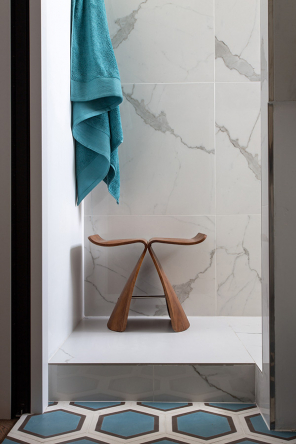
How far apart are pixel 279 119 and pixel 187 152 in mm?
679

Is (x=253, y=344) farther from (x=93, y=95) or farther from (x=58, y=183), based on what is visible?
(x=93, y=95)

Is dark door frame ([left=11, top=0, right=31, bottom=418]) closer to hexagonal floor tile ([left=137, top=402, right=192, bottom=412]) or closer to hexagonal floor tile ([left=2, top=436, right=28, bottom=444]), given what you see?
hexagonal floor tile ([left=2, top=436, right=28, bottom=444])

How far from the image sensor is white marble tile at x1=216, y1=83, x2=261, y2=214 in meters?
1.46

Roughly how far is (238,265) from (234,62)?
2.67ft

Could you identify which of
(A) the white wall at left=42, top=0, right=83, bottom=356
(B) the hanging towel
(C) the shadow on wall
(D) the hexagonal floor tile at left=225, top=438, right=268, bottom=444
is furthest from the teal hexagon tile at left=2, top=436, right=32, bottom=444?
(B) the hanging towel

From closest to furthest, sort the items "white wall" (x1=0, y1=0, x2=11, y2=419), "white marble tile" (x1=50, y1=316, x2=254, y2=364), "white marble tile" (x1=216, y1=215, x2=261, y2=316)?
1. "white wall" (x1=0, y1=0, x2=11, y2=419)
2. "white marble tile" (x1=50, y1=316, x2=254, y2=364)
3. "white marble tile" (x1=216, y1=215, x2=261, y2=316)

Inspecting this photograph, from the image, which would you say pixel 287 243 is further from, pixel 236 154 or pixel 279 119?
pixel 236 154

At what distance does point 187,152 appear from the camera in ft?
4.82

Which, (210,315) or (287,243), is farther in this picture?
(210,315)

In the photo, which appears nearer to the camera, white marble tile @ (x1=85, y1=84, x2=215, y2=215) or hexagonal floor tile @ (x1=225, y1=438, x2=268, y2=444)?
hexagonal floor tile @ (x1=225, y1=438, x2=268, y2=444)

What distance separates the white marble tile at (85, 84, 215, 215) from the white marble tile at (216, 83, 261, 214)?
0.12ft

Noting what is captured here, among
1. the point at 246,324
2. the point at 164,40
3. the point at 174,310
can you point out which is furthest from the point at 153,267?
the point at 164,40

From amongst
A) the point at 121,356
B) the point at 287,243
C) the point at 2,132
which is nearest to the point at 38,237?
the point at 2,132

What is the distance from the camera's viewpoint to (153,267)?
1456 millimetres
